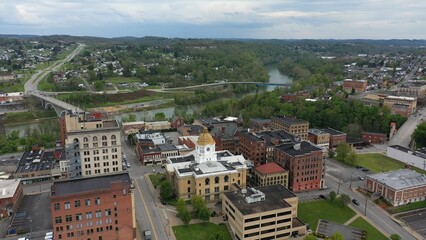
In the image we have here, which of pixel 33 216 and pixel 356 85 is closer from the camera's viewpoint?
pixel 33 216

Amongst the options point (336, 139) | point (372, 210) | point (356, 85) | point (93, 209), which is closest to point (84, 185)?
point (93, 209)

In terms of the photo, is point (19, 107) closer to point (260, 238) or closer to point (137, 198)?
point (137, 198)

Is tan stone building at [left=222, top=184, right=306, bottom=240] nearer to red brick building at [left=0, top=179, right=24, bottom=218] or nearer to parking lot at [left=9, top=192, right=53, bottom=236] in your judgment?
parking lot at [left=9, top=192, right=53, bottom=236]

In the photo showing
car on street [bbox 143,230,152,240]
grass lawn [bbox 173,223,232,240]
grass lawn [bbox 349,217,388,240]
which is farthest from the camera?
grass lawn [bbox 349,217,388,240]

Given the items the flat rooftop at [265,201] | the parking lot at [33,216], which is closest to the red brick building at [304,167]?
the flat rooftop at [265,201]

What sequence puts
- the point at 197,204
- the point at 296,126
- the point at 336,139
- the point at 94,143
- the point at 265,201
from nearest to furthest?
1. the point at 265,201
2. the point at 197,204
3. the point at 94,143
4. the point at 296,126
5. the point at 336,139

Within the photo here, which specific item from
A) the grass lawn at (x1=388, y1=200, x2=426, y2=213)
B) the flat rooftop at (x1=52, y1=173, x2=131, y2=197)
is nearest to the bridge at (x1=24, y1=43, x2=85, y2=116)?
the flat rooftop at (x1=52, y1=173, x2=131, y2=197)

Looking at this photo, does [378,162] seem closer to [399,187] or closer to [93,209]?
[399,187]
